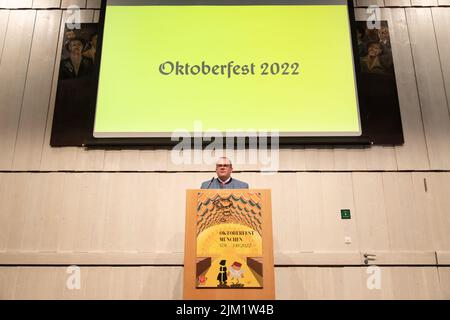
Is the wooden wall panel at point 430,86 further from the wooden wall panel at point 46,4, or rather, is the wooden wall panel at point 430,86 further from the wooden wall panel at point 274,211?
the wooden wall panel at point 46,4

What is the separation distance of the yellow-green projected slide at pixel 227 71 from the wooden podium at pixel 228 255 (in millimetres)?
1379

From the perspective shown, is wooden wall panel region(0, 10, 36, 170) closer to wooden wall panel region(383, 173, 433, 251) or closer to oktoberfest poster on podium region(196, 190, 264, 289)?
oktoberfest poster on podium region(196, 190, 264, 289)

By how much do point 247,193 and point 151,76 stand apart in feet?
5.89

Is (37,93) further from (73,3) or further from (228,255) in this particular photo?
(228,255)

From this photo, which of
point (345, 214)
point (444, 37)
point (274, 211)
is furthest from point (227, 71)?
point (444, 37)

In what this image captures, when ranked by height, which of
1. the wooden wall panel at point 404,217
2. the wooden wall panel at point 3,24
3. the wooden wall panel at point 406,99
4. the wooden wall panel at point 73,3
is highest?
the wooden wall panel at point 73,3

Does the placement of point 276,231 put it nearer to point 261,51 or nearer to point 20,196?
point 261,51

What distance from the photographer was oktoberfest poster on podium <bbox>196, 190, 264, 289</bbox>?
5.90 feet

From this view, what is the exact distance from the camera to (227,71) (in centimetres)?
326

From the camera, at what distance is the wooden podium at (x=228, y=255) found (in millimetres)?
1794

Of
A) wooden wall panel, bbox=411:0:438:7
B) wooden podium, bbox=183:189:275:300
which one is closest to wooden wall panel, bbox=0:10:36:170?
wooden podium, bbox=183:189:275:300

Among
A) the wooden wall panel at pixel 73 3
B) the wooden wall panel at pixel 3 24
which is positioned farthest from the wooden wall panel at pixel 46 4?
the wooden wall panel at pixel 3 24

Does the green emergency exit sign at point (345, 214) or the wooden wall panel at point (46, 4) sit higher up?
the wooden wall panel at point (46, 4)
